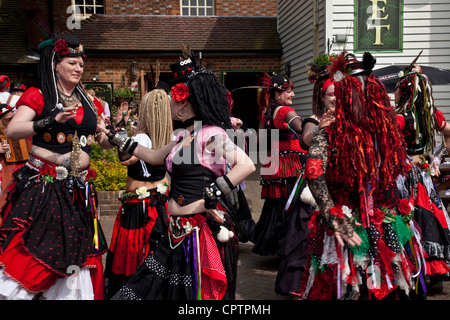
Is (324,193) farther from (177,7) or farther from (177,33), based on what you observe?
(177,7)

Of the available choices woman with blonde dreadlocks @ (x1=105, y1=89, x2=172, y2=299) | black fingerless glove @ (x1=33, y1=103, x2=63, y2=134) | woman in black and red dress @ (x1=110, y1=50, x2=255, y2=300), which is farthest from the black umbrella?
black fingerless glove @ (x1=33, y1=103, x2=63, y2=134)

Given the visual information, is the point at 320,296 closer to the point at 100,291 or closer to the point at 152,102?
the point at 100,291

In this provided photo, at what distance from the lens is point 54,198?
11.9 feet

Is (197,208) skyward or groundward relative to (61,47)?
groundward

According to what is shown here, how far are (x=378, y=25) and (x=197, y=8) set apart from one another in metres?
9.80

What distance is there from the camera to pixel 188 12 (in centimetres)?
1844

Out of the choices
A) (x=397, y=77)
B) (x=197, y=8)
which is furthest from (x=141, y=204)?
(x=197, y=8)

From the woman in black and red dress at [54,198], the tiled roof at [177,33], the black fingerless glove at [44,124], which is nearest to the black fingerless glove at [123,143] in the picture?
the woman in black and red dress at [54,198]

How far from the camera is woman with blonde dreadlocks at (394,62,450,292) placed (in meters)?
4.48

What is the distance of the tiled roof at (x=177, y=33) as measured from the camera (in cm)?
1639

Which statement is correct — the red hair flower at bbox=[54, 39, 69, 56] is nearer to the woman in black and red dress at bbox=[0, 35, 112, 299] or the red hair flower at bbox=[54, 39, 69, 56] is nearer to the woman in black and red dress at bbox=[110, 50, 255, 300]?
the woman in black and red dress at bbox=[0, 35, 112, 299]

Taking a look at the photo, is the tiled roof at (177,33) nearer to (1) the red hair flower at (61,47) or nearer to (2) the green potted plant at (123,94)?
(2) the green potted plant at (123,94)

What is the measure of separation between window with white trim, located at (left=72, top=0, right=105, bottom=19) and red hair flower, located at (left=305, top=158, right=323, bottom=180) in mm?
17171

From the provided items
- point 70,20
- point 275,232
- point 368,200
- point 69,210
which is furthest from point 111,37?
point 368,200
